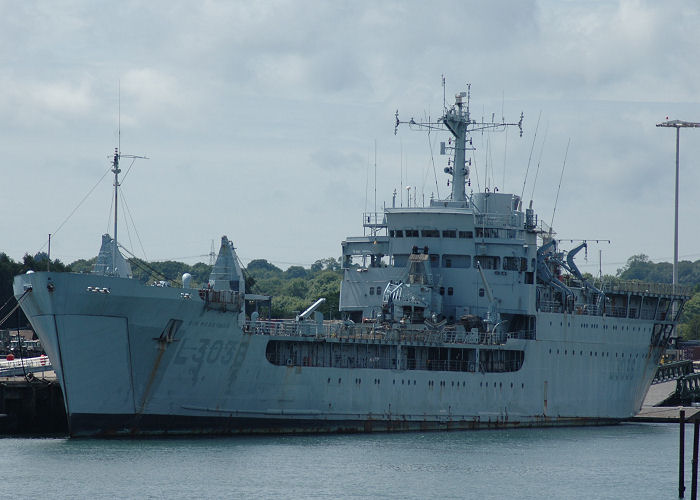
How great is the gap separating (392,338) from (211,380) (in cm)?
803

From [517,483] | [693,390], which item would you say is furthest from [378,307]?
[693,390]

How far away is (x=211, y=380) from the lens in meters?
43.8

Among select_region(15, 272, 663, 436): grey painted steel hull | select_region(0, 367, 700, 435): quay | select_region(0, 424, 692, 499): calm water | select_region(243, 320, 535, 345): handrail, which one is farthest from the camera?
select_region(0, 367, 700, 435): quay

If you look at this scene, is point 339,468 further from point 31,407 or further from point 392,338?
point 31,407

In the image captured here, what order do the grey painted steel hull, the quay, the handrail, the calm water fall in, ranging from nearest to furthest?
the calm water
the grey painted steel hull
the handrail
the quay

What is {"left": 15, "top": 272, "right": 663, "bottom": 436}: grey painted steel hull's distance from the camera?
138 ft

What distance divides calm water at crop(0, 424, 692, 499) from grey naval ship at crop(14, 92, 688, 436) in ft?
4.24

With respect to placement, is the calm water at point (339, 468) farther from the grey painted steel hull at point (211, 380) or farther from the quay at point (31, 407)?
the quay at point (31, 407)

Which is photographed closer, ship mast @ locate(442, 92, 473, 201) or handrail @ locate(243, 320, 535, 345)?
handrail @ locate(243, 320, 535, 345)

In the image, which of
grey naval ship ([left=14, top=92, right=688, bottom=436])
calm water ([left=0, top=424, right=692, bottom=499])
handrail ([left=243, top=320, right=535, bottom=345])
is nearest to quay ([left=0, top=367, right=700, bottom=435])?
calm water ([left=0, top=424, right=692, bottom=499])

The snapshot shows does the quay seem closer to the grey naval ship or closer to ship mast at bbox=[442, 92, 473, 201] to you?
the grey naval ship

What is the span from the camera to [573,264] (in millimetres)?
56031

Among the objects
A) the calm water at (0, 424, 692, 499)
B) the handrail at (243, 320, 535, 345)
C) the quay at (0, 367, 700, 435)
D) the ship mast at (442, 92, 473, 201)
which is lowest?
the calm water at (0, 424, 692, 499)

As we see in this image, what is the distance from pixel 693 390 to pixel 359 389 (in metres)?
30.8
